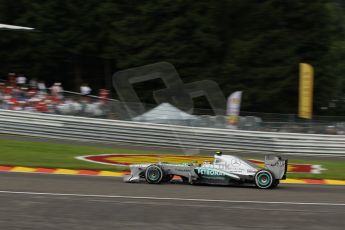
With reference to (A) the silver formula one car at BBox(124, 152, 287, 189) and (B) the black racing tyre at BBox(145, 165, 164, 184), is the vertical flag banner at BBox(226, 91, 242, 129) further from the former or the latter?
(B) the black racing tyre at BBox(145, 165, 164, 184)

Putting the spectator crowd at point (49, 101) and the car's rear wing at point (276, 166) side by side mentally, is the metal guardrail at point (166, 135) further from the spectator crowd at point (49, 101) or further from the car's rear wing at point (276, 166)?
the car's rear wing at point (276, 166)

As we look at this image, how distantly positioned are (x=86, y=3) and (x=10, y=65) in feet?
20.1

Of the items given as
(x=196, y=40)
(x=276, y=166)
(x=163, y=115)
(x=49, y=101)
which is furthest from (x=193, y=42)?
(x=276, y=166)

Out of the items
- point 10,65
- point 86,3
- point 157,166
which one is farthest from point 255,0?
point 157,166

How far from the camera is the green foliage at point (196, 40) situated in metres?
33.4

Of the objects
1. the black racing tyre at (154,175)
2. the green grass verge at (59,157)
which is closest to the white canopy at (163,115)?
the green grass verge at (59,157)

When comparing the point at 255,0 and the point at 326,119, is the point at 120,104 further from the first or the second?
the point at 255,0

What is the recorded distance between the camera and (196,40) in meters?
34.1

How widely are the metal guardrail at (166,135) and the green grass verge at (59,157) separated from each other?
108 cm

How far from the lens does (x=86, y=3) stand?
3697cm

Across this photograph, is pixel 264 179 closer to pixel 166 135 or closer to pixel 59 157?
pixel 59 157

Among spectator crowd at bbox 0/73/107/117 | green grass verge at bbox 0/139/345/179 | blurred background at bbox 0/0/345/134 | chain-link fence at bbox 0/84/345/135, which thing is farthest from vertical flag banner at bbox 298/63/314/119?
blurred background at bbox 0/0/345/134

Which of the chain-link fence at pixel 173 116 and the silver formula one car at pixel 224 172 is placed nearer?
the silver formula one car at pixel 224 172

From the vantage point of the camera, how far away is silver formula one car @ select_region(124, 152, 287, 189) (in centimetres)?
1203
